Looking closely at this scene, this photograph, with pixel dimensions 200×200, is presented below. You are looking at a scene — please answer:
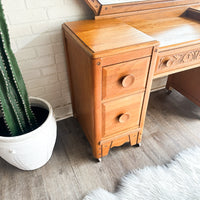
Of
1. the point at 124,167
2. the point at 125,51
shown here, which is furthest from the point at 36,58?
the point at 124,167

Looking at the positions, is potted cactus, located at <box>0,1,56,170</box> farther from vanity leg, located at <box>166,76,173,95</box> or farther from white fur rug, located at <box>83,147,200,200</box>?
vanity leg, located at <box>166,76,173,95</box>

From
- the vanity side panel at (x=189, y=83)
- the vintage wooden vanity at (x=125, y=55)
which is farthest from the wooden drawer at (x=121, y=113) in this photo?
the vanity side panel at (x=189, y=83)

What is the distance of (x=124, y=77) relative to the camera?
0.87 meters

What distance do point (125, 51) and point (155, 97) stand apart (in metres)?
1.05

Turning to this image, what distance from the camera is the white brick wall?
1011 millimetres

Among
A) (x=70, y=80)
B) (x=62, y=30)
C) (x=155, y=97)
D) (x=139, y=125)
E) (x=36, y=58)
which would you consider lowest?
(x=155, y=97)

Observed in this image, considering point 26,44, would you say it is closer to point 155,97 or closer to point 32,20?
point 32,20

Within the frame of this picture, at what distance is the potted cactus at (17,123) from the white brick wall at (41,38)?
0.65 ft

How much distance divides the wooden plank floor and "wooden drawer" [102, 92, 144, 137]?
0.25 metres

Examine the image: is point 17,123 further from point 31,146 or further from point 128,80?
point 128,80

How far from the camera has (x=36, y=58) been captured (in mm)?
1171

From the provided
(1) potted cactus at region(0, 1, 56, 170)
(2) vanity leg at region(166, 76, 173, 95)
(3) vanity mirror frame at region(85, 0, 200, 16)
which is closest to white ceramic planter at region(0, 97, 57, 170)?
(1) potted cactus at region(0, 1, 56, 170)

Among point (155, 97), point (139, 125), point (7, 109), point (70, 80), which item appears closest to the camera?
point (7, 109)

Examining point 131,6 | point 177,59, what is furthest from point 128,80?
point 131,6
